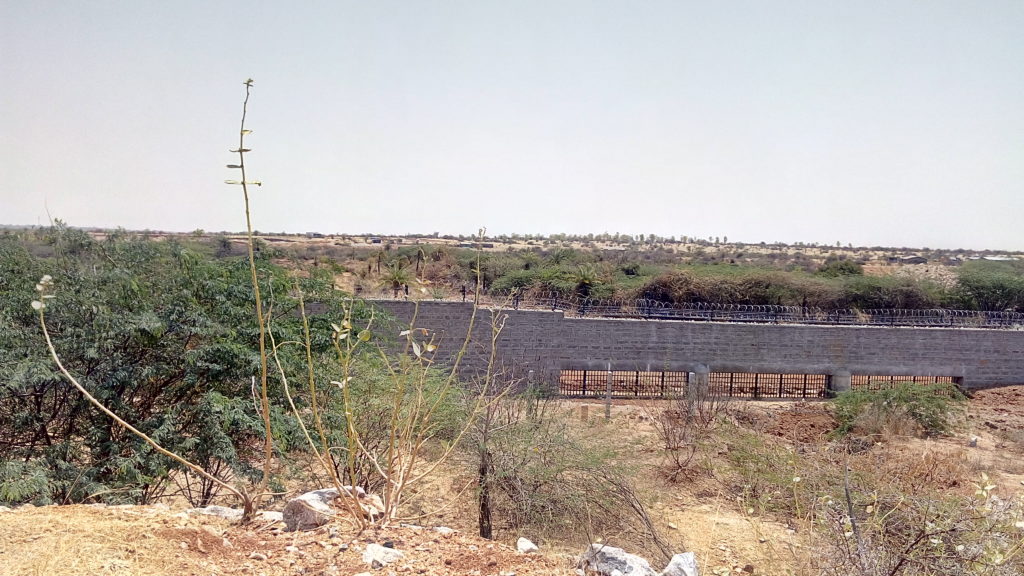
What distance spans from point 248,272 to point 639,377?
12757 mm

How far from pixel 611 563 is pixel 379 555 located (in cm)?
168

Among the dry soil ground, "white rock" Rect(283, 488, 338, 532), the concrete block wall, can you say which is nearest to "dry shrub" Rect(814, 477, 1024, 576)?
the dry soil ground

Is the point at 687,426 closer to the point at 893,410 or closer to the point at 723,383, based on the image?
the point at 893,410

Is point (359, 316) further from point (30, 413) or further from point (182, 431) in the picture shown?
point (30, 413)

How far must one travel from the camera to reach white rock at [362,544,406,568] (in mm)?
3705

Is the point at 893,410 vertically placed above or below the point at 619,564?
below

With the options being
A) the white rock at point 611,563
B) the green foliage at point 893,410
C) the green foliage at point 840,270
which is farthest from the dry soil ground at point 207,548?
the green foliage at point 840,270

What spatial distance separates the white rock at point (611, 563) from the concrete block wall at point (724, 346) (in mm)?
12698

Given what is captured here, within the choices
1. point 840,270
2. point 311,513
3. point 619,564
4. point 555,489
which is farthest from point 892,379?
point 840,270

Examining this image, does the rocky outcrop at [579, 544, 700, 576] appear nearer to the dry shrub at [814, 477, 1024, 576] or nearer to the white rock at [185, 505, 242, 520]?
the dry shrub at [814, 477, 1024, 576]

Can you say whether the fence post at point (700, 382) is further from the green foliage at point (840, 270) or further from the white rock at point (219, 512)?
the green foliage at point (840, 270)

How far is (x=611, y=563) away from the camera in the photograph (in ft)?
15.3

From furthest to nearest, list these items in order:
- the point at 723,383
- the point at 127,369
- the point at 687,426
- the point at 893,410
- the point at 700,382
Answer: the point at 723,383
the point at 700,382
the point at 893,410
the point at 687,426
the point at 127,369

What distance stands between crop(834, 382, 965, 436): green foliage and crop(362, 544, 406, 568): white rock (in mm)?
14373
